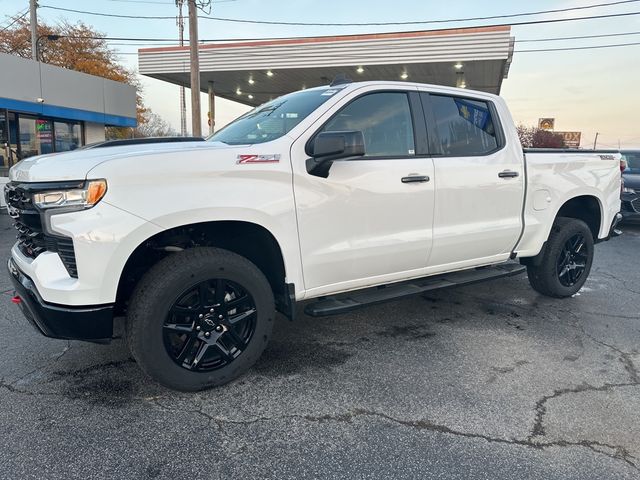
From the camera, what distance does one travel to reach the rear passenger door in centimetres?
386

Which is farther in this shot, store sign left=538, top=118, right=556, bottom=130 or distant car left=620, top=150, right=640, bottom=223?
store sign left=538, top=118, right=556, bottom=130

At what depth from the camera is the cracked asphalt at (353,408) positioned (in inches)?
93.0

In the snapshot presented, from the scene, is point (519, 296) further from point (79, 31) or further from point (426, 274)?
point (79, 31)

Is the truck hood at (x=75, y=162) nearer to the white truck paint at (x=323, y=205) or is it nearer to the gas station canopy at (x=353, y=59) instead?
the white truck paint at (x=323, y=205)

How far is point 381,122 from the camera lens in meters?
3.66

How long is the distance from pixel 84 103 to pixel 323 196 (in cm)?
2018

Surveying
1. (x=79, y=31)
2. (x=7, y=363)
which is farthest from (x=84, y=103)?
(x=79, y=31)

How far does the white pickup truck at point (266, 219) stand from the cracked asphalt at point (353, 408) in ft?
1.34

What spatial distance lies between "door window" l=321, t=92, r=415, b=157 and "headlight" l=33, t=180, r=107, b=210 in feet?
5.22

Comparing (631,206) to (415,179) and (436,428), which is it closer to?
(415,179)

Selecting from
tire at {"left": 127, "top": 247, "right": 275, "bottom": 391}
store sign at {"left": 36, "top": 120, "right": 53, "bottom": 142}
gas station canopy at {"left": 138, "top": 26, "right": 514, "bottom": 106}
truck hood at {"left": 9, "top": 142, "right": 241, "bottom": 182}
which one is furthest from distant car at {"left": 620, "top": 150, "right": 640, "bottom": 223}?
store sign at {"left": 36, "top": 120, "right": 53, "bottom": 142}

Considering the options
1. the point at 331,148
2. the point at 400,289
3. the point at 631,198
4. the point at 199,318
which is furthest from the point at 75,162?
the point at 631,198

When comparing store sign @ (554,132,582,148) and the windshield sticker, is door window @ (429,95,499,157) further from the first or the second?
store sign @ (554,132,582,148)

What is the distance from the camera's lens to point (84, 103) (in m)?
20.0
